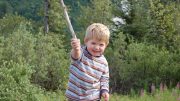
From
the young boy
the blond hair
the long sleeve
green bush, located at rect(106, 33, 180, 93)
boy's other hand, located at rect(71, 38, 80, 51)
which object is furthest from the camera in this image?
green bush, located at rect(106, 33, 180, 93)

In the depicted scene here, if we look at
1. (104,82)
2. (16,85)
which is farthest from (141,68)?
(104,82)

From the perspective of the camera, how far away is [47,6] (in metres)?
35.1

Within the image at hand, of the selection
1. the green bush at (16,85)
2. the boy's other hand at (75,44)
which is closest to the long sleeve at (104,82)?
the boy's other hand at (75,44)

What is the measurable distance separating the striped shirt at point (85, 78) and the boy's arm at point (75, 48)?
0.33 ft

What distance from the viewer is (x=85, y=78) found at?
4.50m

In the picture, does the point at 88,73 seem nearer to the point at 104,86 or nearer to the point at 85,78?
the point at 85,78

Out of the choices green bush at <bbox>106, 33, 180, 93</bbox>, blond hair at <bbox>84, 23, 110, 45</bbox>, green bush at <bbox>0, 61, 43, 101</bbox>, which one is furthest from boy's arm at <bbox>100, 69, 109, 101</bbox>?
green bush at <bbox>106, 33, 180, 93</bbox>

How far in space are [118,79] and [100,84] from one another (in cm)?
1863

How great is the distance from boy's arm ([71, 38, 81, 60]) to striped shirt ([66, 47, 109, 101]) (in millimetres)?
101

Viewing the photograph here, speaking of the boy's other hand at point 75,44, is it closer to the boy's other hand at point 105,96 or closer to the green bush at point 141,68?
the boy's other hand at point 105,96

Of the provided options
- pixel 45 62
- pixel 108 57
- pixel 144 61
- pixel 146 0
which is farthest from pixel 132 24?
pixel 45 62

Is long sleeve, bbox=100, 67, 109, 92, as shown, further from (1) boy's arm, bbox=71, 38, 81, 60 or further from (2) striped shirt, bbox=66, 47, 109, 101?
(1) boy's arm, bbox=71, 38, 81, 60

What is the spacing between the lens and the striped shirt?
4496mm

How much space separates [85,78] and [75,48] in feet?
1.34
